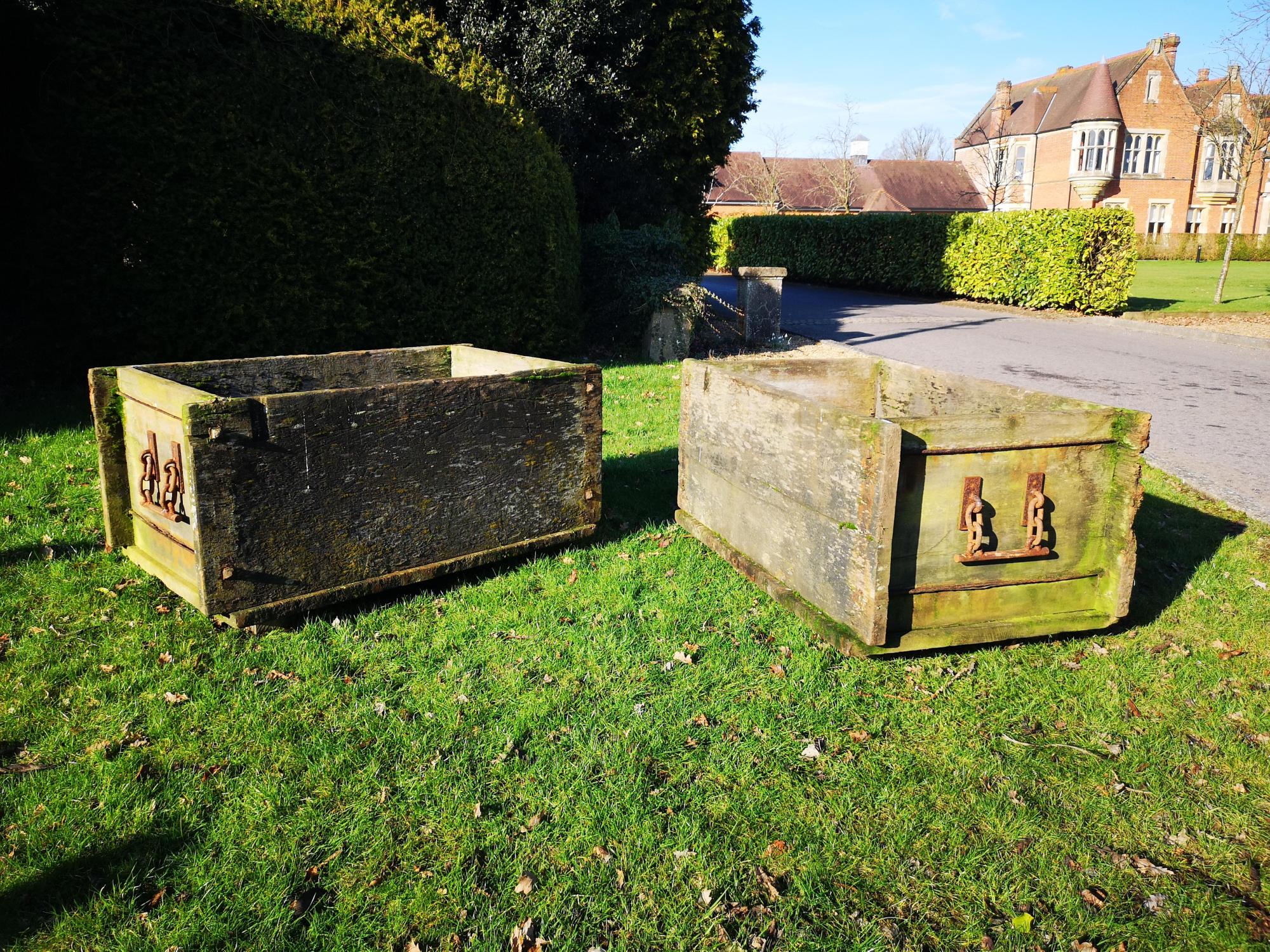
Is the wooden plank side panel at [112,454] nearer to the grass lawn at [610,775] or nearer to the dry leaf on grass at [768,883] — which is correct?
the grass lawn at [610,775]

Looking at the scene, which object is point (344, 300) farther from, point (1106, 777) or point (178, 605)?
point (1106, 777)

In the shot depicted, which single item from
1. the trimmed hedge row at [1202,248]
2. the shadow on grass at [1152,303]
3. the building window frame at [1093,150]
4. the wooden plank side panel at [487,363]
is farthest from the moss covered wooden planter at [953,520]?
the building window frame at [1093,150]

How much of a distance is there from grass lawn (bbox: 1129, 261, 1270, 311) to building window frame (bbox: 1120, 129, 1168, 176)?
1379 cm

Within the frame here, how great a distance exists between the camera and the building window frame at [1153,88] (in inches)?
1932

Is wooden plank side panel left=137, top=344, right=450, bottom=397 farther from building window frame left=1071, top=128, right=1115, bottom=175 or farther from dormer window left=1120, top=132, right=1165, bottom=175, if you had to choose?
dormer window left=1120, top=132, right=1165, bottom=175

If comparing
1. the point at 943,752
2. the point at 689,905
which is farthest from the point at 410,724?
the point at 943,752

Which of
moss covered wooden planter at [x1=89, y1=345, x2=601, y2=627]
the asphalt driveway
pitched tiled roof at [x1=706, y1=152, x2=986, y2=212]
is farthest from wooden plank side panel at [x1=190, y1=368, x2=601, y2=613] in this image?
pitched tiled roof at [x1=706, y1=152, x2=986, y2=212]

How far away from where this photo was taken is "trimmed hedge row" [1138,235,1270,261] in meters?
38.9

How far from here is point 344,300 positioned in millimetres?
9469

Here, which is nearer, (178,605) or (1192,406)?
(178,605)

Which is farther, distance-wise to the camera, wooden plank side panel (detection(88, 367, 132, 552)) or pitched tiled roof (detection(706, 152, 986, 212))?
pitched tiled roof (detection(706, 152, 986, 212))

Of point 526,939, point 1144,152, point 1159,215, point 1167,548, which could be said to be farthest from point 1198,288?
point 526,939

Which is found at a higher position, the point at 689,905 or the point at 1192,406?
the point at 1192,406

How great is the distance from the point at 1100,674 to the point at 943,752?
117cm
